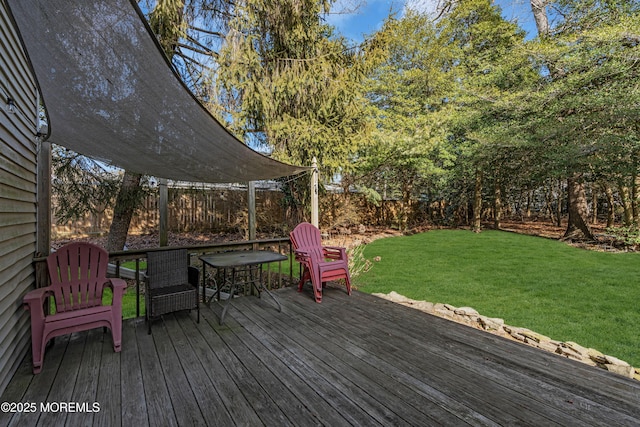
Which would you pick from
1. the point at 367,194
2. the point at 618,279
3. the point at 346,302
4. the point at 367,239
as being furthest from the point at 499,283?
the point at 367,194

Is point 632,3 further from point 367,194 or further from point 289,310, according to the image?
point 289,310

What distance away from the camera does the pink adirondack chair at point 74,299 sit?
93.9 inches

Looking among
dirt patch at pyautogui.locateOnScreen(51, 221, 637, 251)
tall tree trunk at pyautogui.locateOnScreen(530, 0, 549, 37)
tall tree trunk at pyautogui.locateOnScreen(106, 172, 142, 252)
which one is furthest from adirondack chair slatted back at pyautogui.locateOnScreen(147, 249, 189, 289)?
tall tree trunk at pyautogui.locateOnScreen(530, 0, 549, 37)

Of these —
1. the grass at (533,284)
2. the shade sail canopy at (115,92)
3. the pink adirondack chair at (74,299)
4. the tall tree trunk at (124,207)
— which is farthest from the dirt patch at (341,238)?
the shade sail canopy at (115,92)

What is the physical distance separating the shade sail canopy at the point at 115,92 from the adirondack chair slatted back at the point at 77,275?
0.99m

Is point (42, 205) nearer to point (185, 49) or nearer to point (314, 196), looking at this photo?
point (314, 196)

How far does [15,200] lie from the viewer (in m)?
2.43

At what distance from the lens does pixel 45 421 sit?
1777 millimetres

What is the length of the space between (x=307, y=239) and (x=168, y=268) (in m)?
1.86

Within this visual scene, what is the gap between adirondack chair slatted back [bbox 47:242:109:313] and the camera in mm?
2787

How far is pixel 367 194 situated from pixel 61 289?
10002 mm

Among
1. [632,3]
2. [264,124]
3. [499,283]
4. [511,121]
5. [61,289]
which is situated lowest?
[499,283]

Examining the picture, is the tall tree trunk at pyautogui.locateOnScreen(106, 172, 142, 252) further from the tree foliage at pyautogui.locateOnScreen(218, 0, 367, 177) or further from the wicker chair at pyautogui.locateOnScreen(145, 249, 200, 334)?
the wicker chair at pyautogui.locateOnScreen(145, 249, 200, 334)

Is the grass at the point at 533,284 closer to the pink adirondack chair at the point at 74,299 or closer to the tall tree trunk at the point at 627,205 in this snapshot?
A: the tall tree trunk at the point at 627,205
